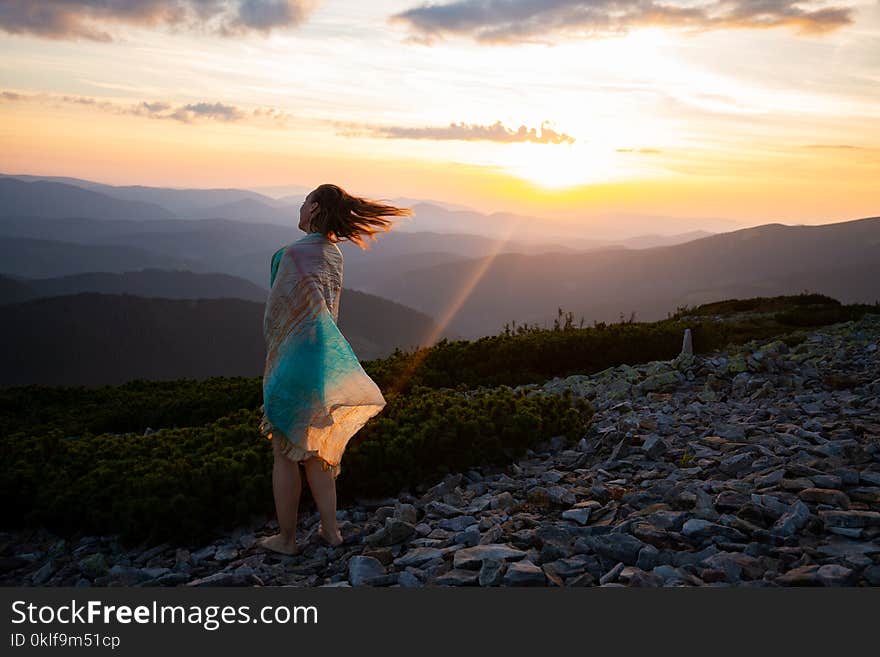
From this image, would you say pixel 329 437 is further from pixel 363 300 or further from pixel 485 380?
pixel 363 300

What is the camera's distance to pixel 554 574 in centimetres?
473

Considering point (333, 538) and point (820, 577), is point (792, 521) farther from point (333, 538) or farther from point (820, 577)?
point (333, 538)

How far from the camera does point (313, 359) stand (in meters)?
5.48

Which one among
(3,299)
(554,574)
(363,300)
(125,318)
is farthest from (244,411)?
(3,299)

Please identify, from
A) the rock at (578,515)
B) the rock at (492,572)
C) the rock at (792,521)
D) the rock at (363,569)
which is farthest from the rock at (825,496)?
the rock at (363,569)

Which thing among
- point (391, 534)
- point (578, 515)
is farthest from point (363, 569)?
point (578, 515)

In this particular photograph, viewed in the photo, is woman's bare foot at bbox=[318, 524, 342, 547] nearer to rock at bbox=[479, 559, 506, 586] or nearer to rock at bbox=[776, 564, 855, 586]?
rock at bbox=[479, 559, 506, 586]

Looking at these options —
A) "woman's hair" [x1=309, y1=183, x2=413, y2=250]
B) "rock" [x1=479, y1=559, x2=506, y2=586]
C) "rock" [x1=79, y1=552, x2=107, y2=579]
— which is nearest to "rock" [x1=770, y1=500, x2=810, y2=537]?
"rock" [x1=479, y1=559, x2=506, y2=586]

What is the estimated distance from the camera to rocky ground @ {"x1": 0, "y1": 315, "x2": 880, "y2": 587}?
15.5ft

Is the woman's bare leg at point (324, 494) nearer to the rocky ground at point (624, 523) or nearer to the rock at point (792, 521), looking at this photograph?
the rocky ground at point (624, 523)

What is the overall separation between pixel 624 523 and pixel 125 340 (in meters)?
136

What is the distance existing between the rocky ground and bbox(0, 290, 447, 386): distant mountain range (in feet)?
336

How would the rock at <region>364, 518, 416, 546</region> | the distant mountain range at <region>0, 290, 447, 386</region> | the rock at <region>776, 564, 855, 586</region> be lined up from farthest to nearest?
the distant mountain range at <region>0, 290, 447, 386</region> < the rock at <region>364, 518, 416, 546</region> < the rock at <region>776, 564, 855, 586</region>

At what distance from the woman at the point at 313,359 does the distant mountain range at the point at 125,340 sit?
10442 centimetres
